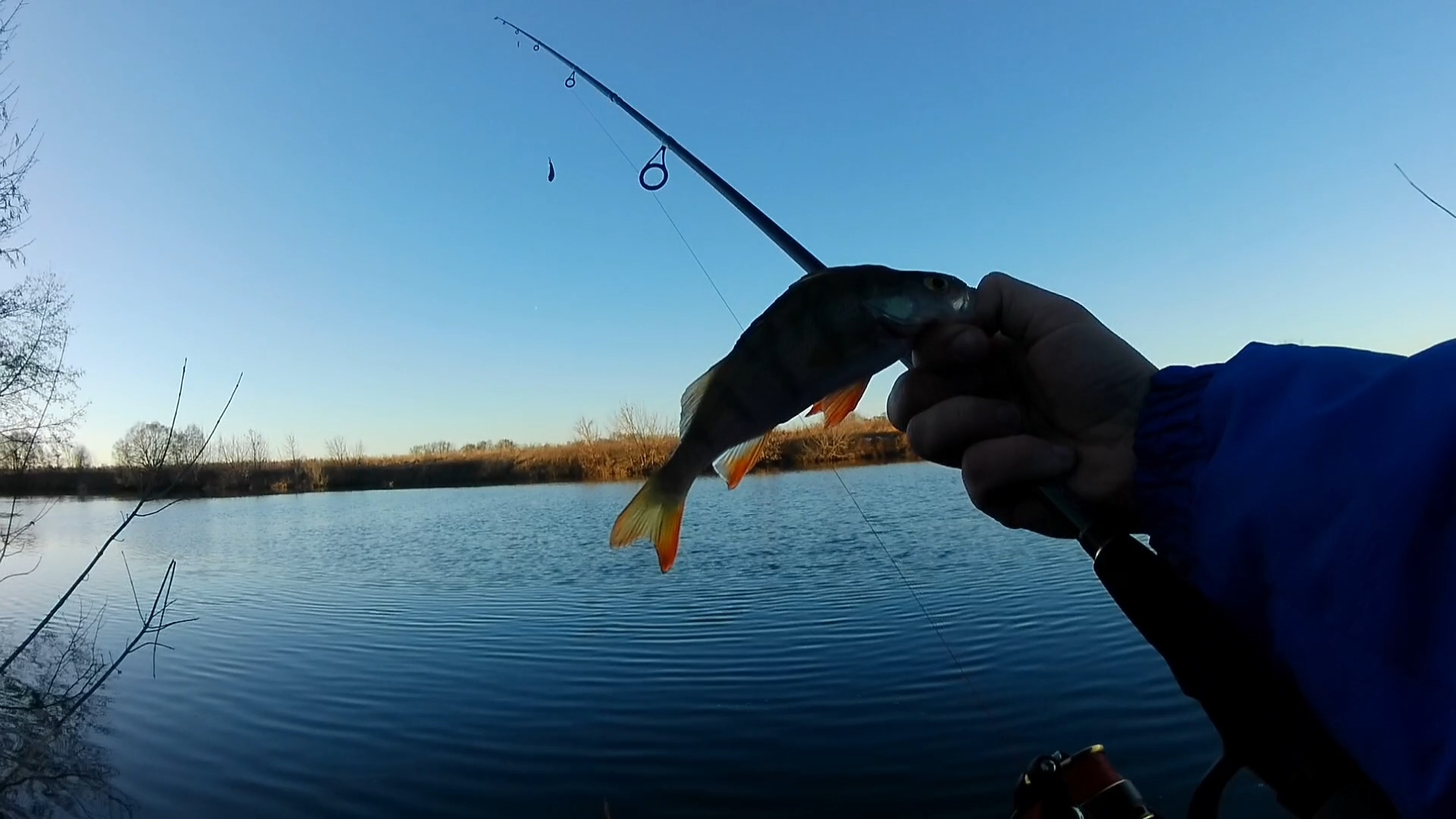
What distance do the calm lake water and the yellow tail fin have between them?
5406 millimetres

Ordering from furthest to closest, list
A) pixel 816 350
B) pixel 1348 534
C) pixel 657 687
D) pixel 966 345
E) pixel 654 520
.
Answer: pixel 657 687
pixel 654 520
pixel 816 350
pixel 966 345
pixel 1348 534

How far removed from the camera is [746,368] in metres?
2.37

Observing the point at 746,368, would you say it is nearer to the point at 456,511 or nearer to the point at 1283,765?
the point at 1283,765

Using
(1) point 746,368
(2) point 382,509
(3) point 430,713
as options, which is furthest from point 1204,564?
(2) point 382,509

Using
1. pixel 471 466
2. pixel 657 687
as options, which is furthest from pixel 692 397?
pixel 471 466

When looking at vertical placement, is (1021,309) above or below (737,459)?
above

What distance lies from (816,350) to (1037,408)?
2.26 ft

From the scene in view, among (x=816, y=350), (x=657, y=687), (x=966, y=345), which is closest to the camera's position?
(x=966, y=345)

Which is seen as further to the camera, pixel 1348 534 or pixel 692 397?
pixel 692 397

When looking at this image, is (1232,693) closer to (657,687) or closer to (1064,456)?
(1064,456)

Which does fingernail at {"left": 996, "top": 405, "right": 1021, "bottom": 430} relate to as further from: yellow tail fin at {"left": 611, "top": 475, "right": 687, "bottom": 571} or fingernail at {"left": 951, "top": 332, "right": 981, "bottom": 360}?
yellow tail fin at {"left": 611, "top": 475, "right": 687, "bottom": 571}

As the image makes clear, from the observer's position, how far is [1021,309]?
89.1 inches

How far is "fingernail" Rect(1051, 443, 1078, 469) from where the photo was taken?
2.17m

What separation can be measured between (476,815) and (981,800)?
14.9 ft
